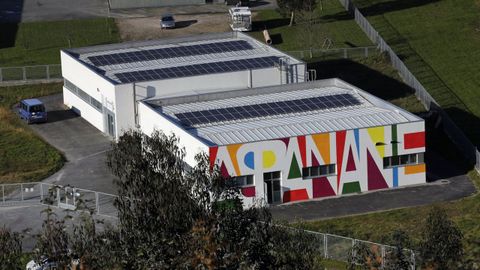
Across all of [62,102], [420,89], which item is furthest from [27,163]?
[420,89]

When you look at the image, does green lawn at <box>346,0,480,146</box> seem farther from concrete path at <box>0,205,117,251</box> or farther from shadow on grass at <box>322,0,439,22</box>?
concrete path at <box>0,205,117,251</box>

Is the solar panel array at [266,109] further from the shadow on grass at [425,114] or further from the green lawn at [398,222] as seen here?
the green lawn at [398,222]

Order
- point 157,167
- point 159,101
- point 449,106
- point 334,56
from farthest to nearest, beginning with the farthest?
point 334,56 → point 449,106 → point 159,101 → point 157,167

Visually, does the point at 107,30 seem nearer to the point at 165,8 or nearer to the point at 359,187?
the point at 165,8

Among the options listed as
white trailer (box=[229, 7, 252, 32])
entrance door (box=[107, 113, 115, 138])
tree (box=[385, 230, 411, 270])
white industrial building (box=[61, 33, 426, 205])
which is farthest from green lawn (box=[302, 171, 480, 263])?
white trailer (box=[229, 7, 252, 32])

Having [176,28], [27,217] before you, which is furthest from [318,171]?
[176,28]

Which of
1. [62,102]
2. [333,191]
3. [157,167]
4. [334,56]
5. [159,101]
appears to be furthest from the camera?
[334,56]

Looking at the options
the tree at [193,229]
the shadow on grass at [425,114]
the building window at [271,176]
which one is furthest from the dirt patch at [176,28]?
the tree at [193,229]
